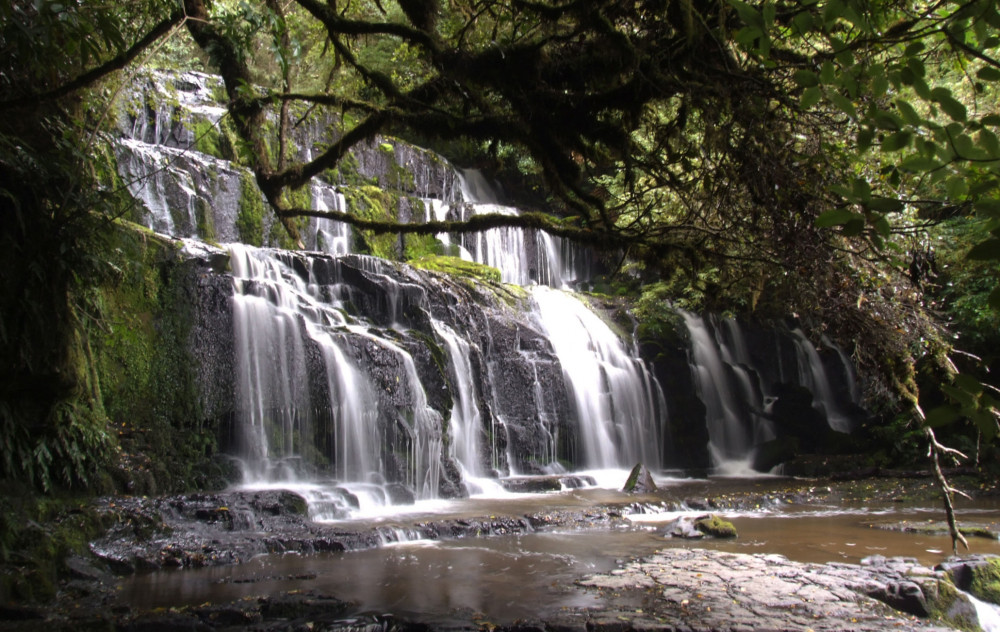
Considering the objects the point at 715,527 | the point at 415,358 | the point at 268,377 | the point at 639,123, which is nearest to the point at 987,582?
the point at 715,527

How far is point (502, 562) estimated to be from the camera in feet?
20.6

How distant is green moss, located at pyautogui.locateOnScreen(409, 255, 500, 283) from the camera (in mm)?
15141

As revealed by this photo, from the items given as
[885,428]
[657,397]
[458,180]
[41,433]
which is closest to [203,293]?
[41,433]

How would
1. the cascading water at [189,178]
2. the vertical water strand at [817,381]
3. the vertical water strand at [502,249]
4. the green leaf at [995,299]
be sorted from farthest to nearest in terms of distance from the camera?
the vertical water strand at [502,249] < the vertical water strand at [817,381] < the cascading water at [189,178] < the green leaf at [995,299]

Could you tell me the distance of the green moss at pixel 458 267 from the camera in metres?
15.1

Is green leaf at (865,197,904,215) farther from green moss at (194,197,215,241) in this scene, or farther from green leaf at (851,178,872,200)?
green moss at (194,197,215,241)

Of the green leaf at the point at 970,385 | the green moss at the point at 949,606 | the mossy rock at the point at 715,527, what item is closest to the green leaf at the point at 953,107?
the green leaf at the point at 970,385

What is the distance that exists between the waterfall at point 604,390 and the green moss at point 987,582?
861 centimetres

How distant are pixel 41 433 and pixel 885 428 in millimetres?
14791

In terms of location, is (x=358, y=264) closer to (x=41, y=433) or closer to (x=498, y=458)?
(x=498, y=458)

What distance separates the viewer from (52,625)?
4.06m

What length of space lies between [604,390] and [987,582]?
9.40 m

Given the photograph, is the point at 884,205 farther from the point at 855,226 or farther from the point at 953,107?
the point at 953,107

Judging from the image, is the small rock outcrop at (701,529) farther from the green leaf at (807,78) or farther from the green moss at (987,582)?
the green leaf at (807,78)
